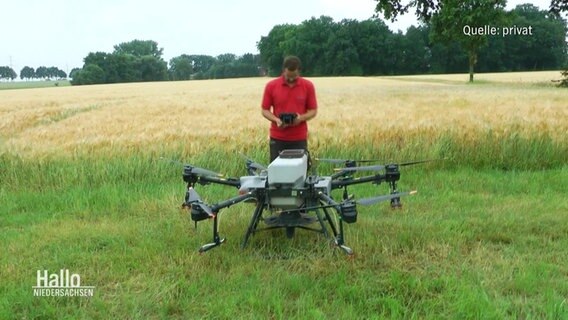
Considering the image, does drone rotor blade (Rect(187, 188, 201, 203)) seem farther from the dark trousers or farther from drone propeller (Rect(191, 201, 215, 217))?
the dark trousers

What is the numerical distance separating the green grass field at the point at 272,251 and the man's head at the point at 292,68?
1611mm

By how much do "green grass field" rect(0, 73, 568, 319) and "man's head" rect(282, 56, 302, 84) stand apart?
161 centimetres

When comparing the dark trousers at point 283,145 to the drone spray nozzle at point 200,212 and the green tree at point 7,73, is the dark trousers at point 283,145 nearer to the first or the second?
the drone spray nozzle at point 200,212

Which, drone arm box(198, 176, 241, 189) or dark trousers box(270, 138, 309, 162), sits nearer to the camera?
drone arm box(198, 176, 241, 189)

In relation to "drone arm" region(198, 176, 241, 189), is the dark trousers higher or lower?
higher

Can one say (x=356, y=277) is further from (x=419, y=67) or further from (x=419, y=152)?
(x=419, y=67)

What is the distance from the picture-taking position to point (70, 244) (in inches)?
200

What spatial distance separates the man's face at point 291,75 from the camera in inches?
217

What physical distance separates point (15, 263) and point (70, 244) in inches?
22.5

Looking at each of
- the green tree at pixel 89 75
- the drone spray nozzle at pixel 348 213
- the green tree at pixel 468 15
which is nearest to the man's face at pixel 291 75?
the drone spray nozzle at pixel 348 213

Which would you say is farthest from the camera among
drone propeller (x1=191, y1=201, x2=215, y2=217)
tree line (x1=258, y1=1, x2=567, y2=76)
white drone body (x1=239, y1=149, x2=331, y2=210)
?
tree line (x1=258, y1=1, x2=567, y2=76)

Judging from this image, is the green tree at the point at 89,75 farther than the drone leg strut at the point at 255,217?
Yes

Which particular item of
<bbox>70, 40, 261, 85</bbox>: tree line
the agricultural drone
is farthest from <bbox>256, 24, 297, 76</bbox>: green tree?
the agricultural drone

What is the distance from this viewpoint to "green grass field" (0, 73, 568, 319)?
12.2 ft
